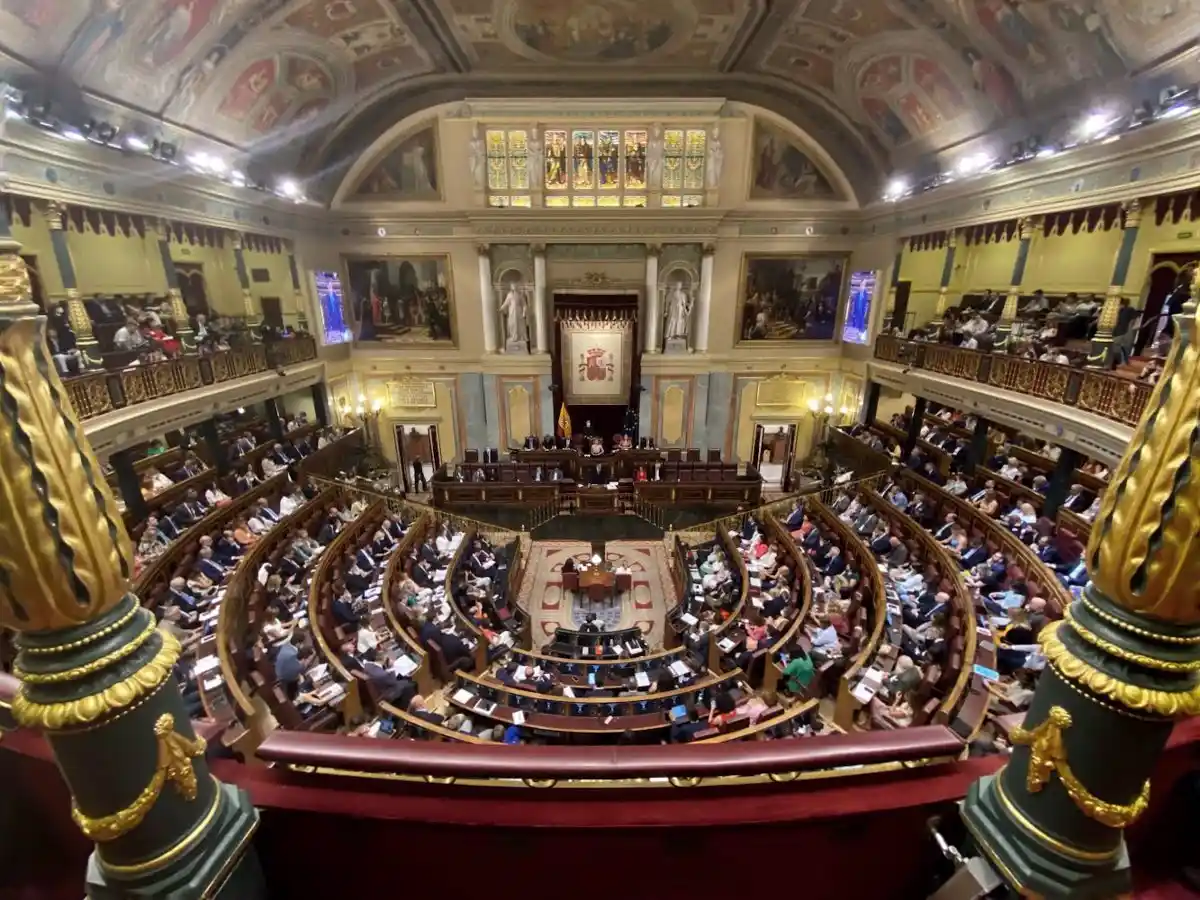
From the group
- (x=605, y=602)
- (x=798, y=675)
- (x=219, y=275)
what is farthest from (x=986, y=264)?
(x=219, y=275)

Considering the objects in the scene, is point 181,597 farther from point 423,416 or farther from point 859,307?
point 859,307

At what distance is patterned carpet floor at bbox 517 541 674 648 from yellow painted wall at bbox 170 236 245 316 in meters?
11.5

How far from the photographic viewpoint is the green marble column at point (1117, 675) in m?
1.49

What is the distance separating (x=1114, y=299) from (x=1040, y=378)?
1640 millimetres

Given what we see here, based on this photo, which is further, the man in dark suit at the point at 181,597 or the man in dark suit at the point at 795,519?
the man in dark suit at the point at 795,519

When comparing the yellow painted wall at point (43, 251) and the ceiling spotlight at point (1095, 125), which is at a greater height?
the ceiling spotlight at point (1095, 125)

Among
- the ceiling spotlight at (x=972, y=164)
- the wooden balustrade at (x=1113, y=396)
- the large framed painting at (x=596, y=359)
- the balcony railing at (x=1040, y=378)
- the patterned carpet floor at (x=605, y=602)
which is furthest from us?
the large framed painting at (x=596, y=359)

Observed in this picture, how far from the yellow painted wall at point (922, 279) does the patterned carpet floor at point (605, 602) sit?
11.2 m

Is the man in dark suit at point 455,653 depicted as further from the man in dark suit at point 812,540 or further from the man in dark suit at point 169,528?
the man in dark suit at point 812,540

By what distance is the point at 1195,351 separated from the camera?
4.80 feet

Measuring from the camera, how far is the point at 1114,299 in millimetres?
9227

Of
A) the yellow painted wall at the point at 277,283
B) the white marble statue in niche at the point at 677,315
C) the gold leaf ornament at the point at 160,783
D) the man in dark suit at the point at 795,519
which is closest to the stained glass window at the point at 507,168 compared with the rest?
the white marble statue in niche at the point at 677,315

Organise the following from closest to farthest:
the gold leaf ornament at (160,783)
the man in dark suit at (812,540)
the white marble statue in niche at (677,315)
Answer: the gold leaf ornament at (160,783), the man in dark suit at (812,540), the white marble statue in niche at (677,315)

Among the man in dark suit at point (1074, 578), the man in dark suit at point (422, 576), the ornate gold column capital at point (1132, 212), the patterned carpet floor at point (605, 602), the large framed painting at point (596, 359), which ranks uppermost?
the ornate gold column capital at point (1132, 212)
